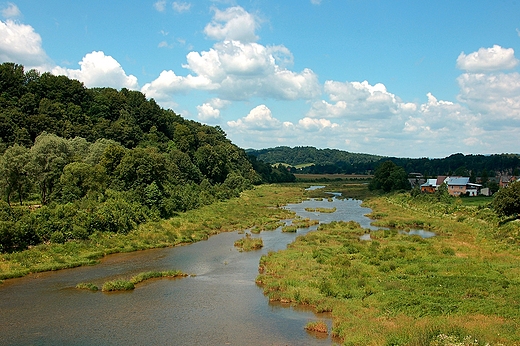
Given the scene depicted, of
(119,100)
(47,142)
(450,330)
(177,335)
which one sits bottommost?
(177,335)

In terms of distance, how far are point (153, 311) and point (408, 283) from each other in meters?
16.6

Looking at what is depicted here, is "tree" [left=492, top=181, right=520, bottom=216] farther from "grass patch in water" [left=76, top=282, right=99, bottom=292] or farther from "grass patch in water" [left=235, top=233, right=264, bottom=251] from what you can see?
"grass patch in water" [left=76, top=282, right=99, bottom=292]

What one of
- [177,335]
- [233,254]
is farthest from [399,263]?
[177,335]

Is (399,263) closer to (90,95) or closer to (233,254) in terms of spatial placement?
(233,254)

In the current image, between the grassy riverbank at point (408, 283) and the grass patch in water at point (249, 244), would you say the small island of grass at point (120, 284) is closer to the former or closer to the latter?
the grassy riverbank at point (408, 283)

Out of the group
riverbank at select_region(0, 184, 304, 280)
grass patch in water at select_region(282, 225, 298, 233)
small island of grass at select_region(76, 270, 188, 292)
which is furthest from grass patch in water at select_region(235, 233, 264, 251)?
small island of grass at select_region(76, 270, 188, 292)

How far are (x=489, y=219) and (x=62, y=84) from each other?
3302 inches

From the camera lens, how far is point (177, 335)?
2255 cm

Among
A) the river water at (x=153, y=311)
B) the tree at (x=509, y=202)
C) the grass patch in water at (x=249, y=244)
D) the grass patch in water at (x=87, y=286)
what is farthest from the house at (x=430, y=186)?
the grass patch in water at (x=87, y=286)

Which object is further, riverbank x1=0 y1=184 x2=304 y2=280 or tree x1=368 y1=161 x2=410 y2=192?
tree x1=368 y1=161 x2=410 y2=192

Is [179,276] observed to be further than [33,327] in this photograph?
Yes

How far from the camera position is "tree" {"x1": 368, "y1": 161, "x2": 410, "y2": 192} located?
112688mm

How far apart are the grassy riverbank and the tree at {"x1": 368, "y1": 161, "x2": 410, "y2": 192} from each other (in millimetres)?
61509

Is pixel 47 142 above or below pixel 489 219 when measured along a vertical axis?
above
